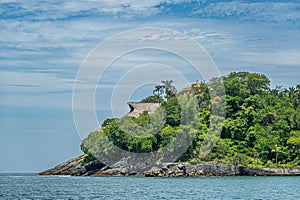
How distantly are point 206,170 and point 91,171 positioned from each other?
1719cm

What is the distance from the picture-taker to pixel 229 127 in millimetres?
72312

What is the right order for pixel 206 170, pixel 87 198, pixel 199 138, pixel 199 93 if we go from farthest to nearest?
pixel 199 93 → pixel 199 138 → pixel 206 170 → pixel 87 198

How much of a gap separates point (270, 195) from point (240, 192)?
8.82ft

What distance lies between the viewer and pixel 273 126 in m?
71.4

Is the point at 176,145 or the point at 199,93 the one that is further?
the point at 199,93

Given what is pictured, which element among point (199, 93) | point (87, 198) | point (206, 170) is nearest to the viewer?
point (87, 198)

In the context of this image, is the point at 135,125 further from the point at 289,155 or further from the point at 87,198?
the point at 87,198

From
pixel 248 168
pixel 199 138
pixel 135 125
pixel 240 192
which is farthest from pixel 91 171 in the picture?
pixel 240 192

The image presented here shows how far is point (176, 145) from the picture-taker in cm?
6769

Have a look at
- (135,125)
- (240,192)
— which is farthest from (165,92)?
(240,192)

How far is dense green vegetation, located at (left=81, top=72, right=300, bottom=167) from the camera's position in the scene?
68.0 m

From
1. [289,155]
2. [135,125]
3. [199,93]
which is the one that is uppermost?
[199,93]

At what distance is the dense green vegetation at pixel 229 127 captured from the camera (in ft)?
223

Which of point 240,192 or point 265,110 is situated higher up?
point 265,110
